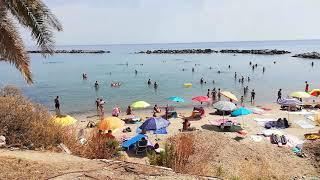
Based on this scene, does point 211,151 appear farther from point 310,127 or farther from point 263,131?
point 310,127

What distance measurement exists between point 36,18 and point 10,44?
3.37ft

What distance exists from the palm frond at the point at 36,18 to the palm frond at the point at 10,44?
31 cm

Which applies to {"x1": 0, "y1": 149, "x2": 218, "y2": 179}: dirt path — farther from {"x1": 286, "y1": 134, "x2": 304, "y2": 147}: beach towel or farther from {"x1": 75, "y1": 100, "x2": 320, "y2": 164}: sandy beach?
{"x1": 286, "y1": 134, "x2": 304, "y2": 147}: beach towel

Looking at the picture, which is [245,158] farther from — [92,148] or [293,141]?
[92,148]

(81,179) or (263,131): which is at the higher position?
(81,179)

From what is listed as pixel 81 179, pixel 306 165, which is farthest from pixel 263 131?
pixel 81 179

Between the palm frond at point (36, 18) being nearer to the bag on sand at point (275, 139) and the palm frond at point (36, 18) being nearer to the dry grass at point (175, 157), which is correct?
the dry grass at point (175, 157)

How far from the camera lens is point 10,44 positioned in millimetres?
9711

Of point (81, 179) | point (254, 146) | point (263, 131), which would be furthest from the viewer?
point (263, 131)

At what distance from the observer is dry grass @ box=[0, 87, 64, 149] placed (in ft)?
33.9

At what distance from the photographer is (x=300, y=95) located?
26141mm

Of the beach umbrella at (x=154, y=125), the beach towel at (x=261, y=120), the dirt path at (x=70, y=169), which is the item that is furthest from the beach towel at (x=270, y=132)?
the dirt path at (x=70, y=169)

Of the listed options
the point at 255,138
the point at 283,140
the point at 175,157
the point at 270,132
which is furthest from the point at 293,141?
the point at 175,157

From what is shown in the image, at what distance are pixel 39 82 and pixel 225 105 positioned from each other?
43.5 metres
